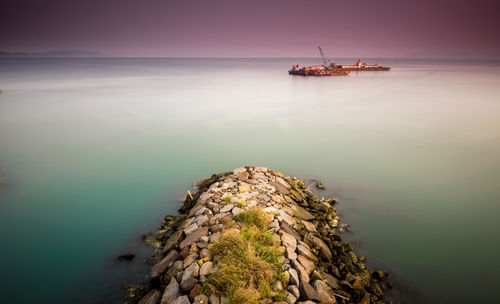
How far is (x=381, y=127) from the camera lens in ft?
58.6

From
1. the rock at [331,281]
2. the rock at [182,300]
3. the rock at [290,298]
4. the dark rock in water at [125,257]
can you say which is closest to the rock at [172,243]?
the dark rock in water at [125,257]

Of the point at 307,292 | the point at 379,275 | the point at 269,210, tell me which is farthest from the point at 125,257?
the point at 379,275

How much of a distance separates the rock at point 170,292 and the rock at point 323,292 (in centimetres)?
257

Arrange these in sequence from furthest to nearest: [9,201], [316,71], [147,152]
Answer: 1. [316,71]
2. [147,152]
3. [9,201]

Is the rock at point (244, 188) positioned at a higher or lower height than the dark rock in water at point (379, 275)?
higher

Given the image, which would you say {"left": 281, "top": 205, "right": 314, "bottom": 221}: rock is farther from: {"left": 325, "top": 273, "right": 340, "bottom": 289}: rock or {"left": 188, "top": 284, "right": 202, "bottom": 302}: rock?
{"left": 188, "top": 284, "right": 202, "bottom": 302}: rock

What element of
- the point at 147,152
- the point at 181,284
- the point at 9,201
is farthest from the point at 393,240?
the point at 9,201

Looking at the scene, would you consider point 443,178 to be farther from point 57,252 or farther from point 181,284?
point 57,252

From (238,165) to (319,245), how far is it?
21.6ft

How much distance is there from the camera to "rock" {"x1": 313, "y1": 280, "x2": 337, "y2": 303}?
458 cm

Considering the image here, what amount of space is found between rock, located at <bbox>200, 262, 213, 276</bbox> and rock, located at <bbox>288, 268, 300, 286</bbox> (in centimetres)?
152

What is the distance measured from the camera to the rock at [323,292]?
180 inches

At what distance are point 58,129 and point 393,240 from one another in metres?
19.9

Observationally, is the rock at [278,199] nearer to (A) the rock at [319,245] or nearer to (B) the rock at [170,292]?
(A) the rock at [319,245]
